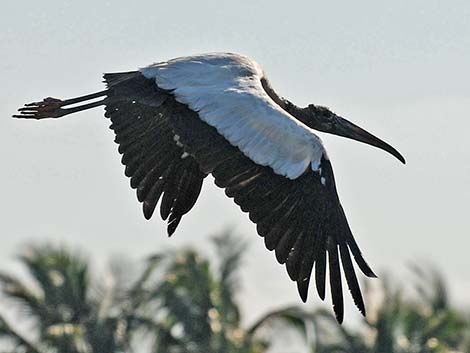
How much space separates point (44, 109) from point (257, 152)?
3264mm

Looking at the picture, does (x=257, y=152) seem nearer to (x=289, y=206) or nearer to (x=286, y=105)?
(x=289, y=206)

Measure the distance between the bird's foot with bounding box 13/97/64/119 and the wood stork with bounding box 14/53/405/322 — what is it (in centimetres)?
78

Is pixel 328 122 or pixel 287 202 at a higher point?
pixel 328 122

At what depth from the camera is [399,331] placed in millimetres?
37469

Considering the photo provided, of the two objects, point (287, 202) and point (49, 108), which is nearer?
point (287, 202)

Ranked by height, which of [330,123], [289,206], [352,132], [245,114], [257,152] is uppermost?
[330,123]

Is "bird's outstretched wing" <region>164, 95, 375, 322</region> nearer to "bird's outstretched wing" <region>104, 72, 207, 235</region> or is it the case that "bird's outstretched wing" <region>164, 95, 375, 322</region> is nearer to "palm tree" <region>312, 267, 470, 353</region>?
"bird's outstretched wing" <region>104, 72, 207, 235</region>

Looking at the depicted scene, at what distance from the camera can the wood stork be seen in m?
20.8

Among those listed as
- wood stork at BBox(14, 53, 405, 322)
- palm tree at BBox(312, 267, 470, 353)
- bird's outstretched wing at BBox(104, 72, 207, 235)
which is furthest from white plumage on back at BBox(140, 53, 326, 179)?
palm tree at BBox(312, 267, 470, 353)

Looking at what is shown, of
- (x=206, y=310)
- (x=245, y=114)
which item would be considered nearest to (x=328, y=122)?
(x=245, y=114)

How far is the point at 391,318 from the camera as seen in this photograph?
37312 millimetres

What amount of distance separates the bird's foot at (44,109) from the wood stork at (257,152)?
778mm

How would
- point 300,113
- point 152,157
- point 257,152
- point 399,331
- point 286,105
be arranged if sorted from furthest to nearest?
point 399,331
point 300,113
point 286,105
point 152,157
point 257,152

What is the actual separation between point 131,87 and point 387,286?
16312 millimetres
